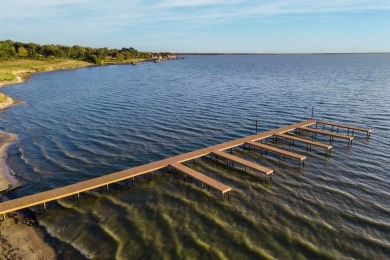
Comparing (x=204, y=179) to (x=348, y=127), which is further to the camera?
(x=348, y=127)

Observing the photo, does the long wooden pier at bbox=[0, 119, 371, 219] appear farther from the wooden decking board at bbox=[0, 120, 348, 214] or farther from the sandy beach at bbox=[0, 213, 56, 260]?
the sandy beach at bbox=[0, 213, 56, 260]

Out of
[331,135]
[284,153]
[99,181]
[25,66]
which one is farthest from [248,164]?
[25,66]

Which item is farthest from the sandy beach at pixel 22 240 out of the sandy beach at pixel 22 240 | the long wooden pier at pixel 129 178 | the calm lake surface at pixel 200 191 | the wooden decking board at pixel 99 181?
the long wooden pier at pixel 129 178

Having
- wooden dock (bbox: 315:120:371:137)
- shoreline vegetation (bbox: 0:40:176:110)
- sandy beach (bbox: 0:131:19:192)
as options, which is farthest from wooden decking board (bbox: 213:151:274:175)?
shoreline vegetation (bbox: 0:40:176:110)

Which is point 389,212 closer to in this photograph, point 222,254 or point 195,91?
point 222,254

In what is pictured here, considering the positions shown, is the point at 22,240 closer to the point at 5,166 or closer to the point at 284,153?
the point at 5,166

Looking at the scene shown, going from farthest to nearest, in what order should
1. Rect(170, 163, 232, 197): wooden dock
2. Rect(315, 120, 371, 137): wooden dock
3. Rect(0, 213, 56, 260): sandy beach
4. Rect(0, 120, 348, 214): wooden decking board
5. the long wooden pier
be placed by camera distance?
Rect(315, 120, 371, 137): wooden dock
Rect(170, 163, 232, 197): wooden dock
the long wooden pier
Rect(0, 120, 348, 214): wooden decking board
Rect(0, 213, 56, 260): sandy beach

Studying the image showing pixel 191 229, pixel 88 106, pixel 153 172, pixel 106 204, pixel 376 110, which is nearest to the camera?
pixel 191 229

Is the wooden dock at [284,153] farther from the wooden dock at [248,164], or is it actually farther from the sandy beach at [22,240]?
the sandy beach at [22,240]

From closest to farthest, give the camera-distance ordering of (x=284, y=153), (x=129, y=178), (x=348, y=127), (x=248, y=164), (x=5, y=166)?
(x=129, y=178) → (x=248, y=164) → (x=5, y=166) → (x=284, y=153) → (x=348, y=127)

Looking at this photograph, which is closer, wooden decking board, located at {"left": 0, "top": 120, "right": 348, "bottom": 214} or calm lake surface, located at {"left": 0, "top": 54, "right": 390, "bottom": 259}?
calm lake surface, located at {"left": 0, "top": 54, "right": 390, "bottom": 259}

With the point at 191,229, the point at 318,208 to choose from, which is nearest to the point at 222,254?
the point at 191,229
